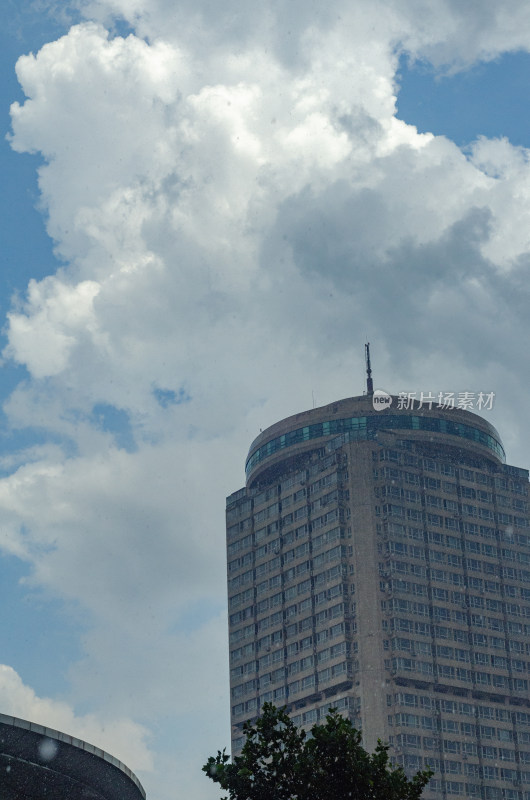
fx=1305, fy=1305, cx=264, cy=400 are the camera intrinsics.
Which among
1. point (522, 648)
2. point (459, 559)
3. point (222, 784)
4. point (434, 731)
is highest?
point (459, 559)

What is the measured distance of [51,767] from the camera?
62219 mm

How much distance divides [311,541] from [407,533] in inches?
554

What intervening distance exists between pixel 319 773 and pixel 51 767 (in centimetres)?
1380

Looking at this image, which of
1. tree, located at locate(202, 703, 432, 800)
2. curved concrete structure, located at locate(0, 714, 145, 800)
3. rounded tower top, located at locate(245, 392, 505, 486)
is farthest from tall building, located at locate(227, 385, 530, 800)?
tree, located at locate(202, 703, 432, 800)

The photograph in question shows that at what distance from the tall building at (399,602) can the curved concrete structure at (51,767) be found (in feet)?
350

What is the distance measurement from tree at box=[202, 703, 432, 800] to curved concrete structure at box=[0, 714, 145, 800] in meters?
7.94

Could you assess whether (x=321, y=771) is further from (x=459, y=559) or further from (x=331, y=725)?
(x=459, y=559)

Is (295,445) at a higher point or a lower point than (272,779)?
higher

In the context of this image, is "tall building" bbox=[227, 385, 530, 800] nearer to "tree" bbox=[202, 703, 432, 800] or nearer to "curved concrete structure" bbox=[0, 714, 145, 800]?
"curved concrete structure" bbox=[0, 714, 145, 800]

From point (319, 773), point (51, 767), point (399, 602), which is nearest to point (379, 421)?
point (399, 602)

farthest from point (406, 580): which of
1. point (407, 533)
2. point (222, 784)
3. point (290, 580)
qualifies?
point (222, 784)

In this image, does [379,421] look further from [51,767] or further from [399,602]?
[51,767]

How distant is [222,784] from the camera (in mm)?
57906

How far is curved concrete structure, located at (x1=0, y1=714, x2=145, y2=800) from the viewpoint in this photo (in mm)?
58844
